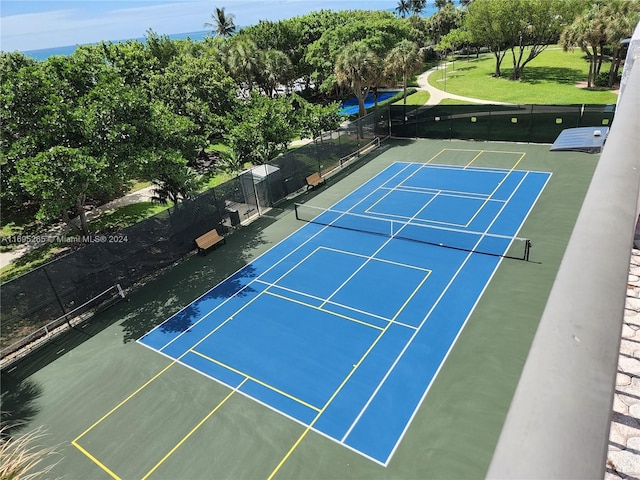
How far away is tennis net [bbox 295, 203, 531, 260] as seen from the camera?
1739cm

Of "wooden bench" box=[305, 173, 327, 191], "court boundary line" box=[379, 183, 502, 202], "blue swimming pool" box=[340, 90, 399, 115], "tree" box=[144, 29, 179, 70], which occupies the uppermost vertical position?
"tree" box=[144, 29, 179, 70]

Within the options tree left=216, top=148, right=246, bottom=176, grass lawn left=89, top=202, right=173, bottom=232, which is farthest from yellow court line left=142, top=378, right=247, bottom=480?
grass lawn left=89, top=202, right=173, bottom=232

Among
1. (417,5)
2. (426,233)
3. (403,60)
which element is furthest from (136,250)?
(417,5)

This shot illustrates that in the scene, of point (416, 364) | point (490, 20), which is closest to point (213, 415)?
point (416, 364)

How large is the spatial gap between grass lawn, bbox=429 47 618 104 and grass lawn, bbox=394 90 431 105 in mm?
3307

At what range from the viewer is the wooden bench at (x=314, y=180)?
1017 inches

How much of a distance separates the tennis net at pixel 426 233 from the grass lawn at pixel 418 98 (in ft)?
101

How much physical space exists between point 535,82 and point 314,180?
38.9 metres

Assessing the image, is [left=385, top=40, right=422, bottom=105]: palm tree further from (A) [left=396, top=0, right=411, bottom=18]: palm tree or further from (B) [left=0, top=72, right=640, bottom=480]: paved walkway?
(A) [left=396, top=0, right=411, bottom=18]: palm tree

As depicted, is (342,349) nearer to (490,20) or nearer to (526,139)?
(526,139)

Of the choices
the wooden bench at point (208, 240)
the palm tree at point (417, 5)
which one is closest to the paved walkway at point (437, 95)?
the wooden bench at point (208, 240)

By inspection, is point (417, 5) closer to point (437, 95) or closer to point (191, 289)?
point (437, 95)

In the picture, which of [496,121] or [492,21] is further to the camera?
[492,21]

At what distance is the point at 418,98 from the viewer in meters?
50.3
